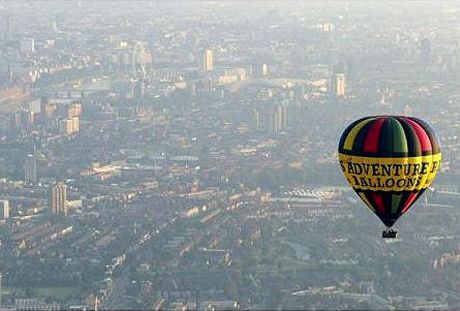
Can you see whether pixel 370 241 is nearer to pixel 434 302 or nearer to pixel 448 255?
pixel 448 255

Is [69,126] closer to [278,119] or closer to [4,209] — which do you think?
[278,119]

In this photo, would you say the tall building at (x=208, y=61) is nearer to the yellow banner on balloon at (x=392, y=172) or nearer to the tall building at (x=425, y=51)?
the tall building at (x=425, y=51)

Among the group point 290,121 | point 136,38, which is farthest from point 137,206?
point 136,38

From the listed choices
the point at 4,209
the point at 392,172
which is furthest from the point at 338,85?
the point at 392,172

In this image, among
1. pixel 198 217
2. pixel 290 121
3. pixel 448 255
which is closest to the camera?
pixel 448 255

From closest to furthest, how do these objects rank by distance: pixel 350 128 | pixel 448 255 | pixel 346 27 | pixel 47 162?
pixel 350 128 → pixel 448 255 → pixel 47 162 → pixel 346 27

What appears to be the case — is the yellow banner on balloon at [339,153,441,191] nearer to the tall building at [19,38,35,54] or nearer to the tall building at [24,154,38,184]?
the tall building at [24,154,38,184]

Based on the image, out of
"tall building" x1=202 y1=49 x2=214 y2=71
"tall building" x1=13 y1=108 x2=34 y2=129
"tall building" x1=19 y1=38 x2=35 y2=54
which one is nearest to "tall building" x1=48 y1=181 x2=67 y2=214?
"tall building" x1=13 y1=108 x2=34 y2=129
